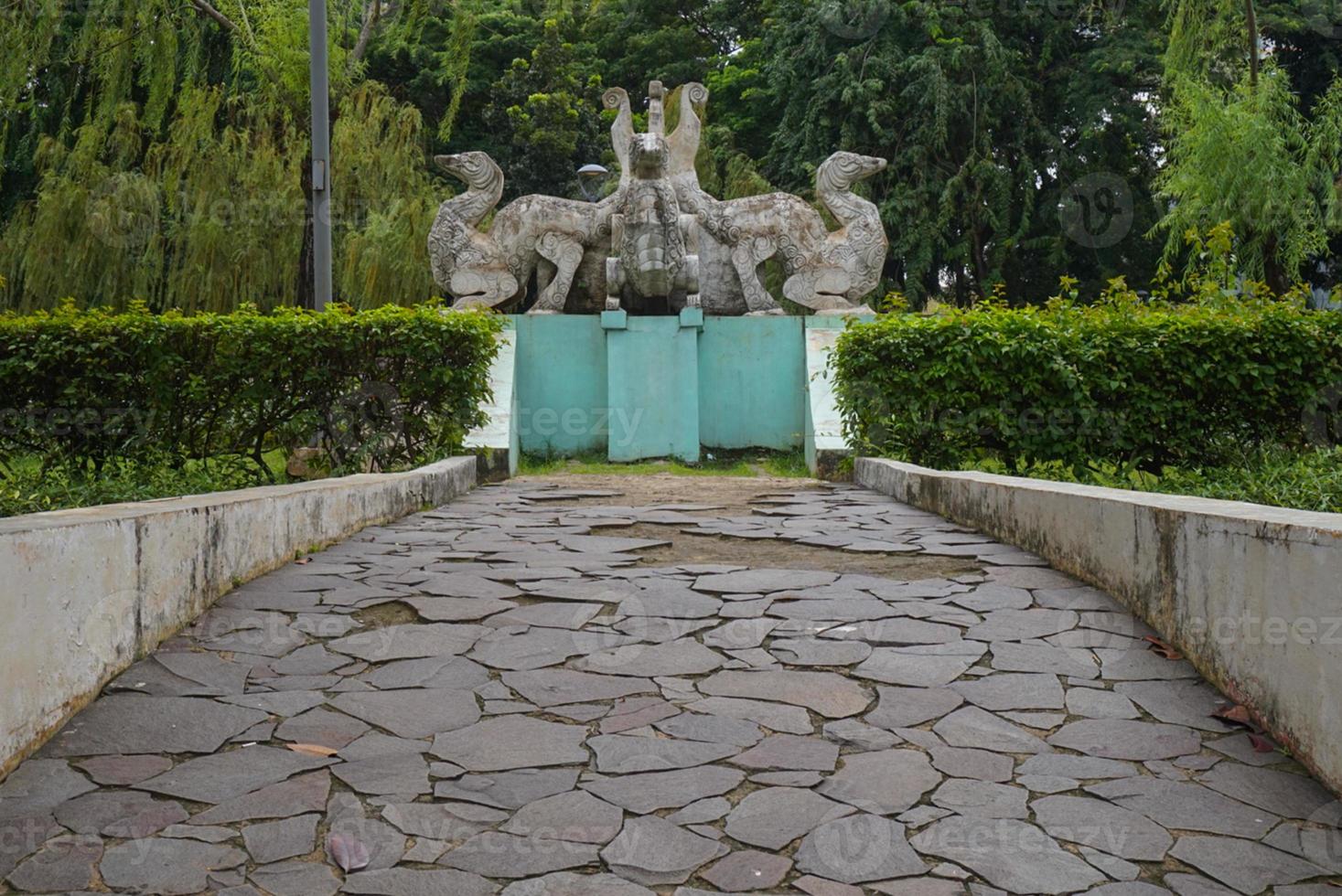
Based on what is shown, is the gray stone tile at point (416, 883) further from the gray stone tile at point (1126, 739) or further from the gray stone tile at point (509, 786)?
the gray stone tile at point (1126, 739)

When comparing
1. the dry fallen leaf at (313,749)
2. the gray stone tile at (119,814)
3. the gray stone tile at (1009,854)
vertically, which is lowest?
the gray stone tile at (1009,854)

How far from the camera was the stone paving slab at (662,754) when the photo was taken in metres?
2.35

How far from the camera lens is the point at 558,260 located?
12102 millimetres

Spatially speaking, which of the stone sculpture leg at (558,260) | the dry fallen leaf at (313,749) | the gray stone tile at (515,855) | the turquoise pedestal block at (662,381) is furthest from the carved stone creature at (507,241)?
the gray stone tile at (515,855)

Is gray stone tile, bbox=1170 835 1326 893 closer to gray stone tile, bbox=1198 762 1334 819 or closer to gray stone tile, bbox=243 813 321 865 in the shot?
gray stone tile, bbox=1198 762 1334 819

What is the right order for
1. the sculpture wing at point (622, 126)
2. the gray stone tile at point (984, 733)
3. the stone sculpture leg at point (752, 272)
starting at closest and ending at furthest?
the gray stone tile at point (984, 733) < the sculpture wing at point (622, 126) < the stone sculpture leg at point (752, 272)

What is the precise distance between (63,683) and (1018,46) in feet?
72.6

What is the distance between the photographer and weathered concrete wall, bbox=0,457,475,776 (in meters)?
2.79

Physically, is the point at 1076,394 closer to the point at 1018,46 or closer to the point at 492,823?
the point at 492,823

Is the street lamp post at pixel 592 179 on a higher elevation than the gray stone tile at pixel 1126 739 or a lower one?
higher

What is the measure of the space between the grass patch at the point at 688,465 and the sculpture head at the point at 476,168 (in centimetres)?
296

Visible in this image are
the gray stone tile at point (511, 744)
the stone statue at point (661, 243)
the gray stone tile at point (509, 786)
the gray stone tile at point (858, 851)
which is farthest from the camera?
the stone statue at point (661, 243)

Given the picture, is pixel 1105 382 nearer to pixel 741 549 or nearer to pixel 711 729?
pixel 741 549

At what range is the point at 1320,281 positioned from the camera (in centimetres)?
2119
